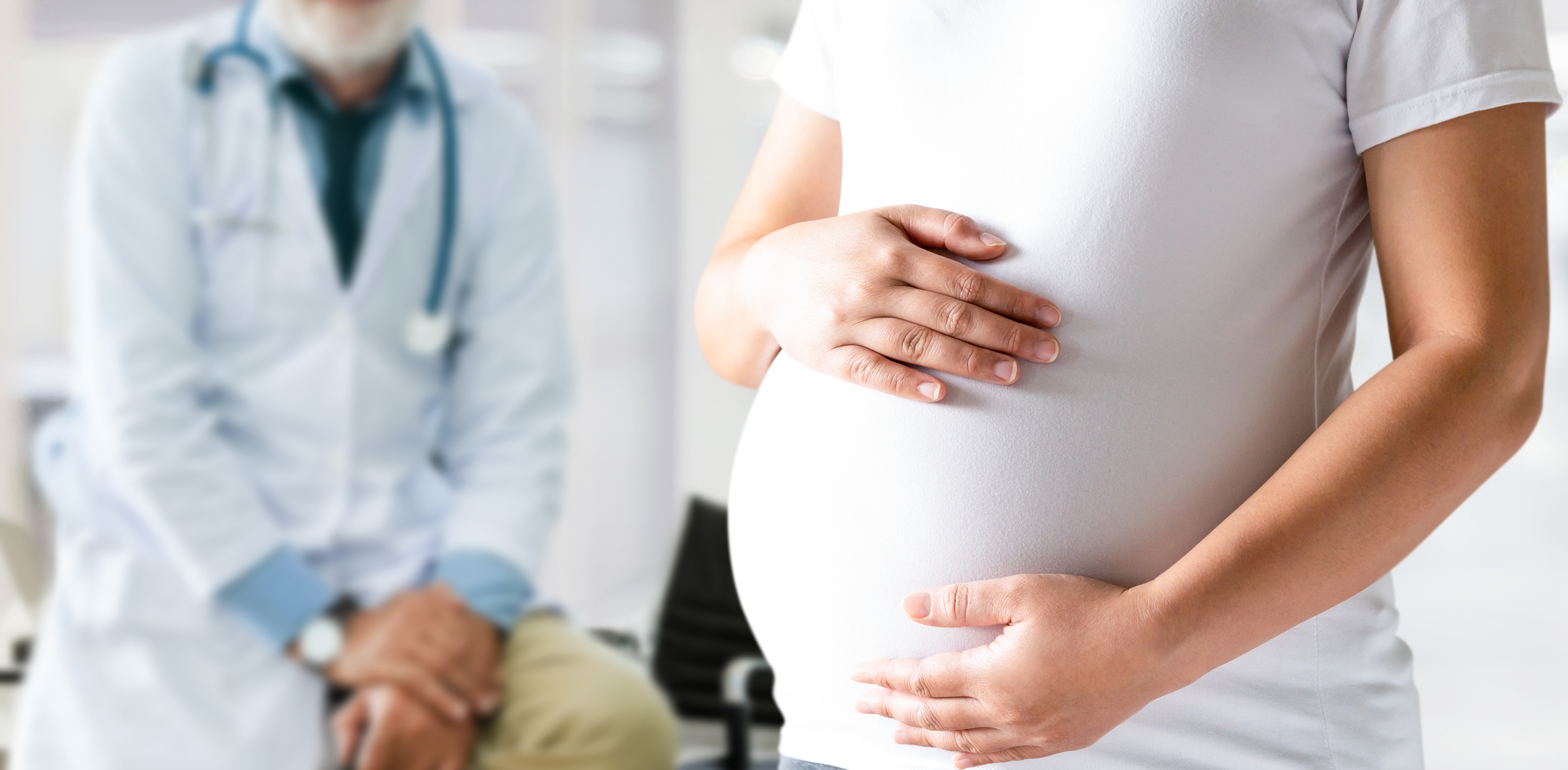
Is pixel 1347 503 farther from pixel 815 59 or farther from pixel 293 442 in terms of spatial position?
pixel 293 442

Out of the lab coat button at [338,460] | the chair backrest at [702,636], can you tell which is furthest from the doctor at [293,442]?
the chair backrest at [702,636]

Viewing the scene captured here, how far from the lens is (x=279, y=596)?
1338mm

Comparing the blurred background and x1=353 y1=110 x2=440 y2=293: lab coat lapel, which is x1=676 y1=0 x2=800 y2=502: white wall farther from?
x1=353 y1=110 x2=440 y2=293: lab coat lapel

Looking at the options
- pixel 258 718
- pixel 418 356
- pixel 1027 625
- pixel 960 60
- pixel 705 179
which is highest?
pixel 705 179

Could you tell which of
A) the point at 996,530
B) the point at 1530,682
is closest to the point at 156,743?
the point at 996,530

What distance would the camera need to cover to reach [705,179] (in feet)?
6.90

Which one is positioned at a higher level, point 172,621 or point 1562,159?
point 1562,159

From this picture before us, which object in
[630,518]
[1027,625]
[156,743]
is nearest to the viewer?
[1027,625]

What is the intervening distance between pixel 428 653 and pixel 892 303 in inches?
46.2

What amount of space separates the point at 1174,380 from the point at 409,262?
1.27 m

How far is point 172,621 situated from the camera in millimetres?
1327

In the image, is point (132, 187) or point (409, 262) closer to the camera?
point (132, 187)

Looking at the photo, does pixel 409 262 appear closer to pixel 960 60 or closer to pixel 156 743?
pixel 156 743

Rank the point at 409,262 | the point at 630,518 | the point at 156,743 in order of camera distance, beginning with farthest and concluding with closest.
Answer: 1. the point at 630,518
2. the point at 409,262
3. the point at 156,743
